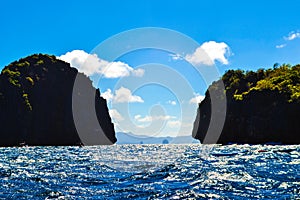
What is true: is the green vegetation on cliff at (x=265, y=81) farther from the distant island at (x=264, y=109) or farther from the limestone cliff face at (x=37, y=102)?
the limestone cliff face at (x=37, y=102)

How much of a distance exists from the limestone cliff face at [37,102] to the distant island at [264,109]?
265 ft

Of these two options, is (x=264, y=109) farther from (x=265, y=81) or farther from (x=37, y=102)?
(x=37, y=102)

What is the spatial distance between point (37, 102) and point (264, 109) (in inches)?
4488

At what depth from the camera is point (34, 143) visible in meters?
160

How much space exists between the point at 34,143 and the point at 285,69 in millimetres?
122718

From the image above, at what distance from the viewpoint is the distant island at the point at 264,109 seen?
112 metres

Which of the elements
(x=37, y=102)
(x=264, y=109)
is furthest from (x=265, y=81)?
(x=37, y=102)

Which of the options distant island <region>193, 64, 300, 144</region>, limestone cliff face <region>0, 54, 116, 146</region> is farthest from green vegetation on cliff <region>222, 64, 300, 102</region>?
limestone cliff face <region>0, 54, 116, 146</region>

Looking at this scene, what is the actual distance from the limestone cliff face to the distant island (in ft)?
265

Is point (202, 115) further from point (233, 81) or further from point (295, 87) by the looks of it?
point (295, 87)

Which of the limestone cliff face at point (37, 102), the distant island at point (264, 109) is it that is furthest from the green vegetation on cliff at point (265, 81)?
the limestone cliff face at point (37, 102)

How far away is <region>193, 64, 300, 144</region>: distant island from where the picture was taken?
111750mm

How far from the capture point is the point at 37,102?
174000 mm

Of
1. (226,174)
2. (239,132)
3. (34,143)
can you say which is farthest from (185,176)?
(34,143)
